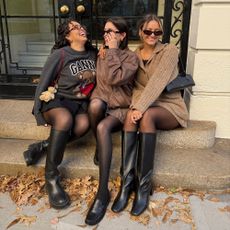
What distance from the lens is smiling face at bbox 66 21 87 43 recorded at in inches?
95.5

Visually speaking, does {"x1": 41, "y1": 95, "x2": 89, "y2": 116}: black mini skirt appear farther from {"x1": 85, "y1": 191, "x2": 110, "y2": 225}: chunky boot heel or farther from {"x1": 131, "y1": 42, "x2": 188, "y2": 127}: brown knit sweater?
{"x1": 85, "y1": 191, "x2": 110, "y2": 225}: chunky boot heel

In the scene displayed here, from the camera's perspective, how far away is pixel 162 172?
7.89ft

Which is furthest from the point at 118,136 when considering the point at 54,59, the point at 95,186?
the point at 54,59

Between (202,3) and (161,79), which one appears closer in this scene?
(161,79)

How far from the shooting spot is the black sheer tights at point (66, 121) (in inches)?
88.6

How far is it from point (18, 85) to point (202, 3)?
236cm

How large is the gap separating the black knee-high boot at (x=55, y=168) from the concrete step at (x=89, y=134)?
1.97ft

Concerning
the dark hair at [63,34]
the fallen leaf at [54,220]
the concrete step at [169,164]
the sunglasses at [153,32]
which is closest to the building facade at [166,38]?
the concrete step at [169,164]

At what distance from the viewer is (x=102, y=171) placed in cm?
214

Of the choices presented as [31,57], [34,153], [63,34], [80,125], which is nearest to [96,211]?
[80,125]

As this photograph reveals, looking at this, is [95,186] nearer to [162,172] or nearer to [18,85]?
[162,172]

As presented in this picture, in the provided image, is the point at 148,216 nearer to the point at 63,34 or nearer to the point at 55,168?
the point at 55,168

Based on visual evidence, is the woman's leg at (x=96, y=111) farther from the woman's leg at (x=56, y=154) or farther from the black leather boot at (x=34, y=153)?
the black leather boot at (x=34, y=153)

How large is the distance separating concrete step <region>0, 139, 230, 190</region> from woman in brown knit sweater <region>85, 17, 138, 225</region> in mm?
374
